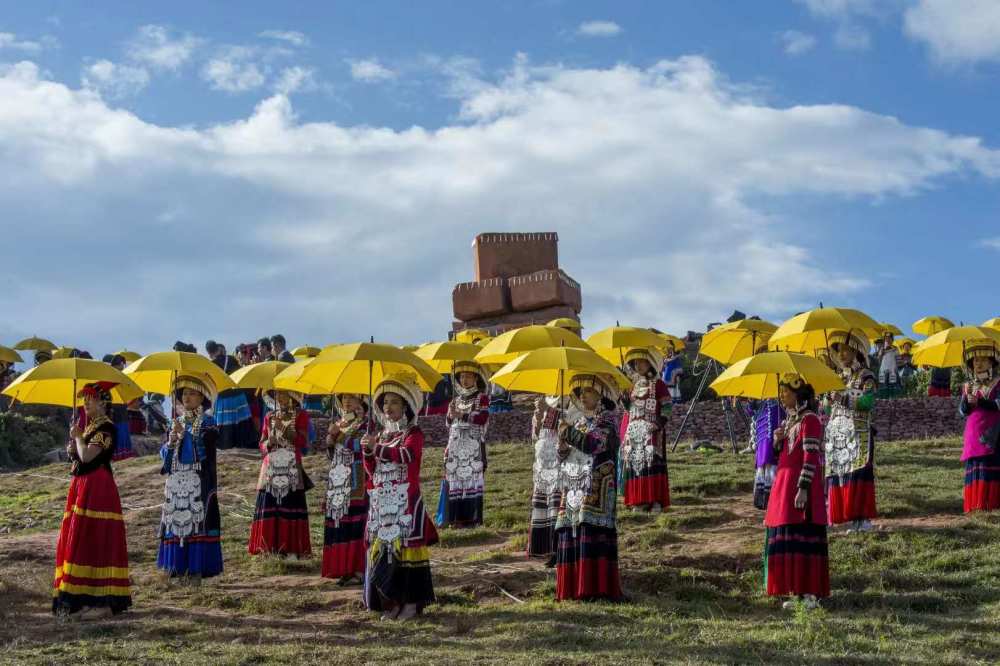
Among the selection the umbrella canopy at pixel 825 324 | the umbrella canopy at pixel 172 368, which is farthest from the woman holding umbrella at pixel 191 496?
the umbrella canopy at pixel 825 324

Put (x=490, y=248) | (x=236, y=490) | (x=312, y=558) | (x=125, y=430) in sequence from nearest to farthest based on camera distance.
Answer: (x=312, y=558) → (x=236, y=490) → (x=125, y=430) → (x=490, y=248)

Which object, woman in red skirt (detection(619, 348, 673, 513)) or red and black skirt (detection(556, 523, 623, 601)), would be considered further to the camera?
woman in red skirt (detection(619, 348, 673, 513))

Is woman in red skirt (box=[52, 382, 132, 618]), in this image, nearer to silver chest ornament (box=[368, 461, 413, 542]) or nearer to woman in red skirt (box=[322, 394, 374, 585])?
woman in red skirt (box=[322, 394, 374, 585])

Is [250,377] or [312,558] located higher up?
[250,377]

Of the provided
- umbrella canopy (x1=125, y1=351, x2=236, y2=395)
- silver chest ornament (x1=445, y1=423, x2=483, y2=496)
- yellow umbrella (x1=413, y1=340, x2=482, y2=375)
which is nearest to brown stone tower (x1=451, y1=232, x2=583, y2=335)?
yellow umbrella (x1=413, y1=340, x2=482, y2=375)

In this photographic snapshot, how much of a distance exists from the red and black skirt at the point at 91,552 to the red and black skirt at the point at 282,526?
2707 millimetres

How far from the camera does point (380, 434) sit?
11.7 m

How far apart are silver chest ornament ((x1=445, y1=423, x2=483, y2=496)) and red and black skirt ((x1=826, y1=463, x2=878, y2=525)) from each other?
4198 mm

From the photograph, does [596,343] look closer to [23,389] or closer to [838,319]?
[838,319]

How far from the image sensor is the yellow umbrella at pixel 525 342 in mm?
14570

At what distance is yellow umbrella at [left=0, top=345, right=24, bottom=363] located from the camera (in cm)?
2362

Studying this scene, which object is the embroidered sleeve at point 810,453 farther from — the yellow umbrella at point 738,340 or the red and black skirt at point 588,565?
the yellow umbrella at point 738,340

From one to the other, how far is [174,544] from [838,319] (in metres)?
7.49

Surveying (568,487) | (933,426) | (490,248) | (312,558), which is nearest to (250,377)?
(312,558)
